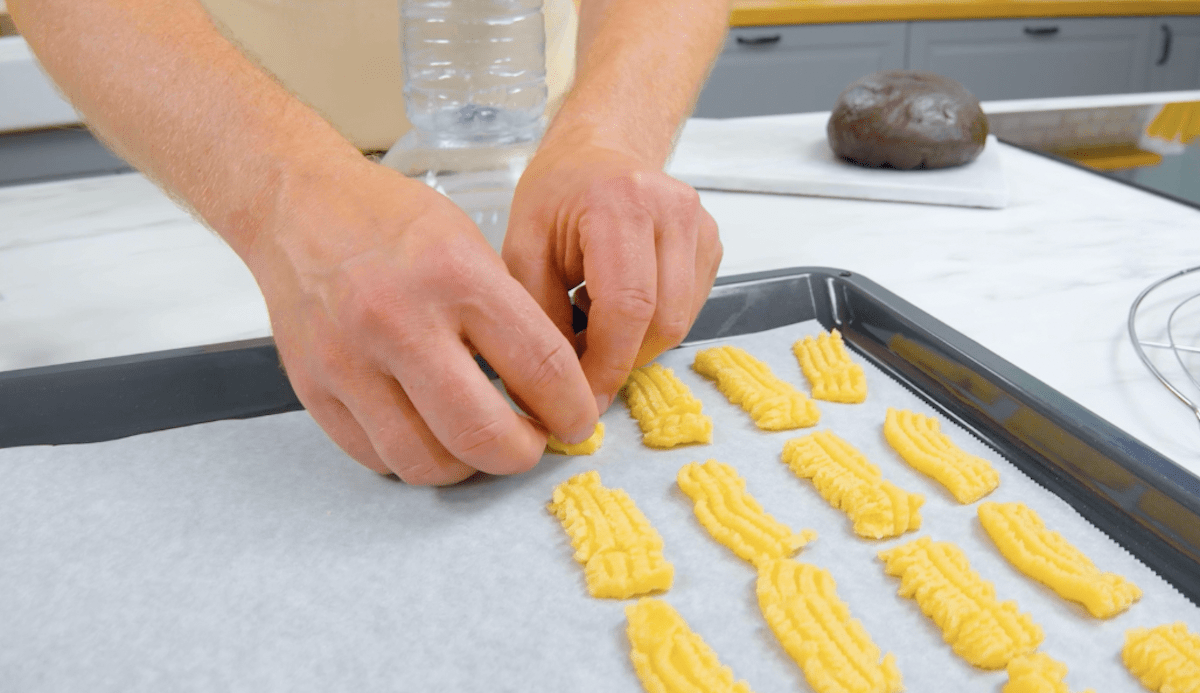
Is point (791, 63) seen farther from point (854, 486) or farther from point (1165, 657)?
point (1165, 657)

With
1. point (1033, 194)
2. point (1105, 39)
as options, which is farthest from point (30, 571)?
point (1105, 39)

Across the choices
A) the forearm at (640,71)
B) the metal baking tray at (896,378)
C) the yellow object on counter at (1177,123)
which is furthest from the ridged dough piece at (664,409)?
the yellow object on counter at (1177,123)

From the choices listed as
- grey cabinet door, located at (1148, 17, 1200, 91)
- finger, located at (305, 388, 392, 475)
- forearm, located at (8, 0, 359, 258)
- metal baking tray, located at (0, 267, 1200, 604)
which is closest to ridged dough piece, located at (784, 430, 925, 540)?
metal baking tray, located at (0, 267, 1200, 604)

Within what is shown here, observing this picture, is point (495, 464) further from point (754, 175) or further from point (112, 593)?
point (754, 175)

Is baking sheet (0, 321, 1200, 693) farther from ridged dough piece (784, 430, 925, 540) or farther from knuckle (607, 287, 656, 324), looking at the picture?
knuckle (607, 287, 656, 324)

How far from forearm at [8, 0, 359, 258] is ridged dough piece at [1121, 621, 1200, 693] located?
72 cm

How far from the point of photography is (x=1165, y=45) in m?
3.70

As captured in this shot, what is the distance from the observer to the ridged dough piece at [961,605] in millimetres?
621

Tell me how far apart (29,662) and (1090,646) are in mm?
760

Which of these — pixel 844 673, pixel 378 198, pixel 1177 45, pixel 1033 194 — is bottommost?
pixel 1177 45

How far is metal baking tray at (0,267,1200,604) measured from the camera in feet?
2.39

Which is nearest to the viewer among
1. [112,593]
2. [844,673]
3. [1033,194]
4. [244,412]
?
[844,673]

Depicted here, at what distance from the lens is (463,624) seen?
26.7 inches

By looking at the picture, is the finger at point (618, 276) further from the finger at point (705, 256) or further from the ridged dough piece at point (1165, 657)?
the ridged dough piece at point (1165, 657)
